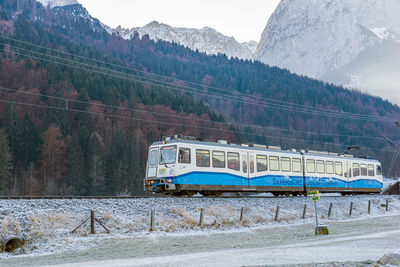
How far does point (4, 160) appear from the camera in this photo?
62.8 m

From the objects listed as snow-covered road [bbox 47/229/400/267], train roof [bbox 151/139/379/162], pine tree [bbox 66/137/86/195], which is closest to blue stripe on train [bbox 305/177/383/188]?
train roof [bbox 151/139/379/162]

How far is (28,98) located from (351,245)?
75407mm

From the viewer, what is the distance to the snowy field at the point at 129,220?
18.1m

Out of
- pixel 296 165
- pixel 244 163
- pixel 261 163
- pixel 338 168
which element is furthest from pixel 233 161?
pixel 338 168

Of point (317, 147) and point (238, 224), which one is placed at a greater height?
point (317, 147)

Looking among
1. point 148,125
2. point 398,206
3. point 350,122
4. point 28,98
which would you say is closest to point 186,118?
point 148,125

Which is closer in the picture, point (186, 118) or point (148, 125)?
point (148, 125)

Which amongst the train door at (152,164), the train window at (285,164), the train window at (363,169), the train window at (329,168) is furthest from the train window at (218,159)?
the train window at (363,169)

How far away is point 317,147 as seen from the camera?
139000 mm

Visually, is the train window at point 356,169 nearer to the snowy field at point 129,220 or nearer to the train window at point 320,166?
the train window at point 320,166

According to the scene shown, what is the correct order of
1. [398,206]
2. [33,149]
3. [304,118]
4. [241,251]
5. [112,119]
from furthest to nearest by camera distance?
[304,118] < [112,119] < [33,149] < [398,206] < [241,251]

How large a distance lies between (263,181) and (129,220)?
1250cm

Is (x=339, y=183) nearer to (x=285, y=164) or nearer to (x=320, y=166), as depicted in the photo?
(x=320, y=166)

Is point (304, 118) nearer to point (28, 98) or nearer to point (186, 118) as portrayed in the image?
point (186, 118)
